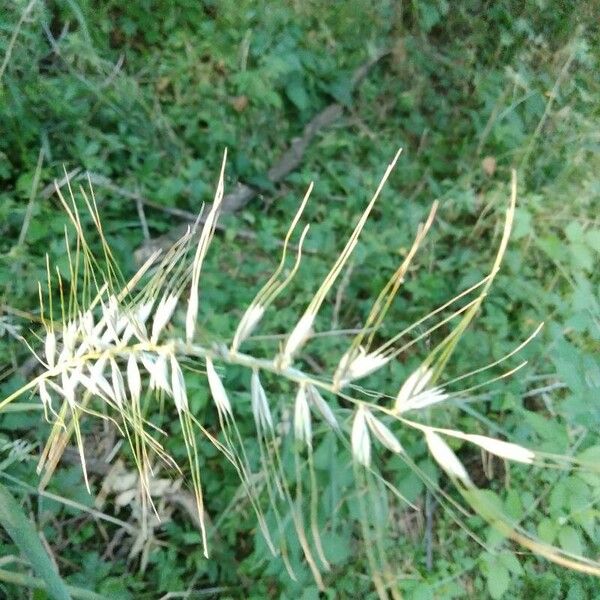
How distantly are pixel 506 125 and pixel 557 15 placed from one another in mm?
551

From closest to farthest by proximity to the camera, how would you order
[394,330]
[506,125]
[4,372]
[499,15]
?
[4,372] → [394,330] → [506,125] → [499,15]

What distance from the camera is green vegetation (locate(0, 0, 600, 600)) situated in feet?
4.13

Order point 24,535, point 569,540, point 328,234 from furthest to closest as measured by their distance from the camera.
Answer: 1. point 328,234
2. point 569,540
3. point 24,535

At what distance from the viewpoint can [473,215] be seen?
5.97 feet

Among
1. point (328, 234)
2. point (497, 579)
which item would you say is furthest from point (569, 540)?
point (328, 234)

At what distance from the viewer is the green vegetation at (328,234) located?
126cm

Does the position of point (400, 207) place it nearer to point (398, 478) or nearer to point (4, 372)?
point (398, 478)

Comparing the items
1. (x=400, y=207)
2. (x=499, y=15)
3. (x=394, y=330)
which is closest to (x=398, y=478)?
(x=394, y=330)

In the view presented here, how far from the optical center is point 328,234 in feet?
5.51

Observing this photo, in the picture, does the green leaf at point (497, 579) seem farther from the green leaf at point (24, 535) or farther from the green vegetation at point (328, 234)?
the green leaf at point (24, 535)

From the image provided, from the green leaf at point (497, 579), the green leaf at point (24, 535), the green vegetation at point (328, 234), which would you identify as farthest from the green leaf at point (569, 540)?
the green leaf at point (24, 535)

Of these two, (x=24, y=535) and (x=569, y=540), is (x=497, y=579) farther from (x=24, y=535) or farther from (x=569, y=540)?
(x=24, y=535)

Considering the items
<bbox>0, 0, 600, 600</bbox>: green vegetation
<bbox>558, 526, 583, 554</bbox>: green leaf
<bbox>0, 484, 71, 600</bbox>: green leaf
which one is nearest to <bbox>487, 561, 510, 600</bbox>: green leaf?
<bbox>0, 0, 600, 600</bbox>: green vegetation

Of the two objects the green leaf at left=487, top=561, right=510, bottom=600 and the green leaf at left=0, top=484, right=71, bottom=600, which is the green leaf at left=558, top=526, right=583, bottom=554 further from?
the green leaf at left=0, top=484, right=71, bottom=600
